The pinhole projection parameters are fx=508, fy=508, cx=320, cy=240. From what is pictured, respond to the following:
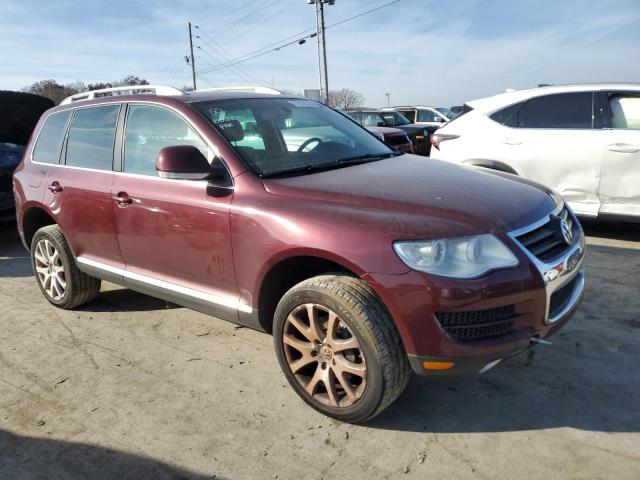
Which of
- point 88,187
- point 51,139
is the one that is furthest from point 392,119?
point 88,187

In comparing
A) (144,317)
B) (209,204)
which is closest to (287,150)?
(209,204)

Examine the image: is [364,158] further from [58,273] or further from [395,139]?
[395,139]

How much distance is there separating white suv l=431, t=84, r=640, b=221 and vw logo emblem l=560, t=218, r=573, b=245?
303 cm

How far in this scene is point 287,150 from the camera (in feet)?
10.7

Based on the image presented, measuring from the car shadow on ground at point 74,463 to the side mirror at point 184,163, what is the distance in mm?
1489

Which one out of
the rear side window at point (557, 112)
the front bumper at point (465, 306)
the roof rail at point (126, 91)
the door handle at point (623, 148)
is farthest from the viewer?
the rear side window at point (557, 112)

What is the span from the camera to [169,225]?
317 centimetres

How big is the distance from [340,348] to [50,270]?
3080 mm

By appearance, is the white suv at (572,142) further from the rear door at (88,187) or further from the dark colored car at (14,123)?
the dark colored car at (14,123)

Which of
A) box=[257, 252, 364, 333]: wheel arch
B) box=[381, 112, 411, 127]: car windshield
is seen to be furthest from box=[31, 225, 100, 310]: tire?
box=[381, 112, 411, 127]: car windshield

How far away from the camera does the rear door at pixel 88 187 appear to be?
368cm

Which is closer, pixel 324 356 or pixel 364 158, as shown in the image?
pixel 324 356

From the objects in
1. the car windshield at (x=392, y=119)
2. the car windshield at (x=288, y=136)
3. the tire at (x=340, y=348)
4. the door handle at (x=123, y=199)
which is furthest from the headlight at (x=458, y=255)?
the car windshield at (x=392, y=119)

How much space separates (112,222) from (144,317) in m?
0.94
